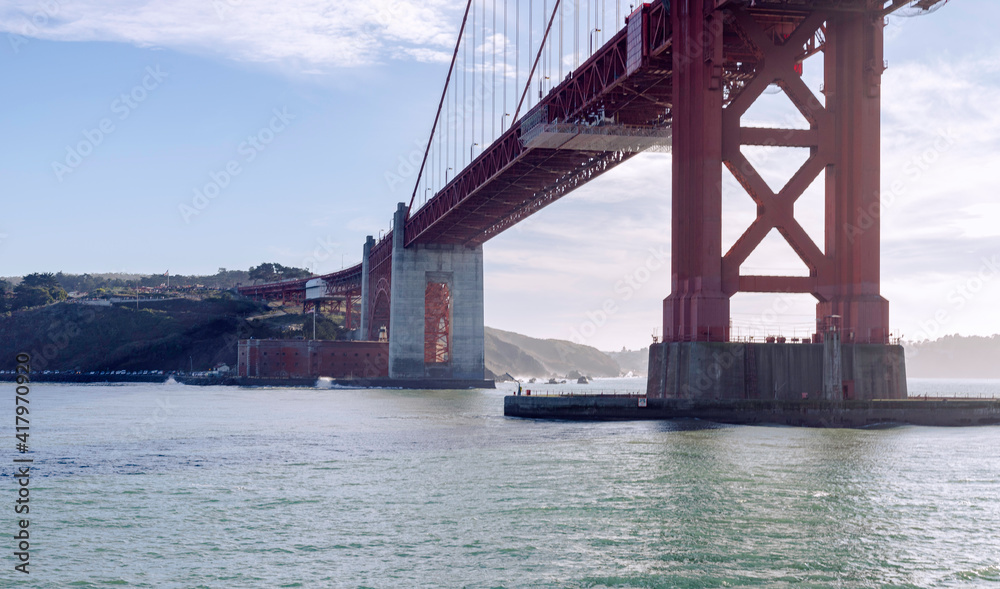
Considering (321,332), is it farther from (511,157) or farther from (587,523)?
(587,523)

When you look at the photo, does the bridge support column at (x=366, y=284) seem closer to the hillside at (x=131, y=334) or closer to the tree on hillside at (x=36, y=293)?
the hillside at (x=131, y=334)

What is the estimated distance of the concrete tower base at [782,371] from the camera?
3550 centimetres

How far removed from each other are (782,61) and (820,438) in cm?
1600

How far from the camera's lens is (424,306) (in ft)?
282

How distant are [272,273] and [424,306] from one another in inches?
3715

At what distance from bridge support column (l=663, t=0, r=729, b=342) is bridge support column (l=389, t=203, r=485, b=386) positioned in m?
47.8

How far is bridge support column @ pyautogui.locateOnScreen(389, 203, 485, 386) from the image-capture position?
83.8 metres

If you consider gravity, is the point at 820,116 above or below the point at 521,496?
above

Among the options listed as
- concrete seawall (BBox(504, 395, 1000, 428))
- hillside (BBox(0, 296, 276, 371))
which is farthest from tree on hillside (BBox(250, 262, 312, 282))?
concrete seawall (BBox(504, 395, 1000, 428))

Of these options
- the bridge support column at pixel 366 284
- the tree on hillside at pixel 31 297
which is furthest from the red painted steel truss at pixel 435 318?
the tree on hillside at pixel 31 297

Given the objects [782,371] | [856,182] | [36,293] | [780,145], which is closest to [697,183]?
[780,145]

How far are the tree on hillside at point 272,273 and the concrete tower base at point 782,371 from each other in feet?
474

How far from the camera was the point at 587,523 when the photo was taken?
1611 cm

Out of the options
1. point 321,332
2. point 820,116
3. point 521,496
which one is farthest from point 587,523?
point 321,332
